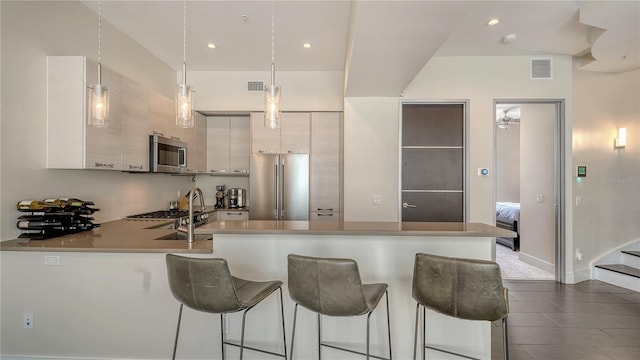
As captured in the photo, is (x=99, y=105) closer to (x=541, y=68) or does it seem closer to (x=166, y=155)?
(x=166, y=155)

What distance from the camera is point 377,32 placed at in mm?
2139

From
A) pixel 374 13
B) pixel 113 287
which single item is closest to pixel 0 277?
pixel 113 287

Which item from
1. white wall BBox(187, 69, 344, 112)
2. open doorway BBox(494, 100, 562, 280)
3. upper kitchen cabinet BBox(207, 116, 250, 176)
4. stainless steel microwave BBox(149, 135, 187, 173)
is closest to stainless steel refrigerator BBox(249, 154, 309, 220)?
upper kitchen cabinet BBox(207, 116, 250, 176)

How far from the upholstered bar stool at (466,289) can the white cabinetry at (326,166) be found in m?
2.83

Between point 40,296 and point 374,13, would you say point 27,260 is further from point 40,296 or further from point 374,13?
point 374,13

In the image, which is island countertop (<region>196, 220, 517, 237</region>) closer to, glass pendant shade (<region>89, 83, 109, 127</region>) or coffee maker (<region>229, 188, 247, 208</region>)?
glass pendant shade (<region>89, 83, 109, 127</region>)

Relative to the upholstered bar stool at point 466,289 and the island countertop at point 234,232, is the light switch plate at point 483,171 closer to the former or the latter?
the island countertop at point 234,232

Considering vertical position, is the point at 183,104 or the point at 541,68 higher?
the point at 541,68

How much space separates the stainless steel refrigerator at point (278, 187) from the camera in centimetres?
441

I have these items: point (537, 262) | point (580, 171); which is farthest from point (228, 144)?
point (537, 262)

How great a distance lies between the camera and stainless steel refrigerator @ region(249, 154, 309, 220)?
4410 mm

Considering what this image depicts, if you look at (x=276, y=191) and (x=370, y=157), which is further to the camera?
(x=276, y=191)

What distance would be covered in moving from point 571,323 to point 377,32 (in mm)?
3234

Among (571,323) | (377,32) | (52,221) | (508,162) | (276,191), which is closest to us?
(377,32)
